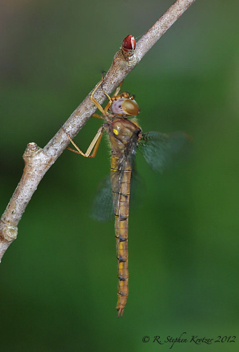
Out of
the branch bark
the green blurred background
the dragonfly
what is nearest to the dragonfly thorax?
the dragonfly

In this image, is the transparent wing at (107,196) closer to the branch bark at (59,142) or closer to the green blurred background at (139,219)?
the green blurred background at (139,219)

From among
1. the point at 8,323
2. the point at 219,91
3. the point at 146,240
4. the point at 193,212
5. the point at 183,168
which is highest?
the point at 219,91

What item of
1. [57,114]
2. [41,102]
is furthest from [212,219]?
[41,102]

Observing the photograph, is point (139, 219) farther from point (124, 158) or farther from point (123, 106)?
point (123, 106)

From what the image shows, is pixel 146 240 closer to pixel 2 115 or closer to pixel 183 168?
pixel 183 168

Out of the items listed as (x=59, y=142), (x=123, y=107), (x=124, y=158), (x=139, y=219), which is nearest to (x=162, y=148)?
(x=124, y=158)
